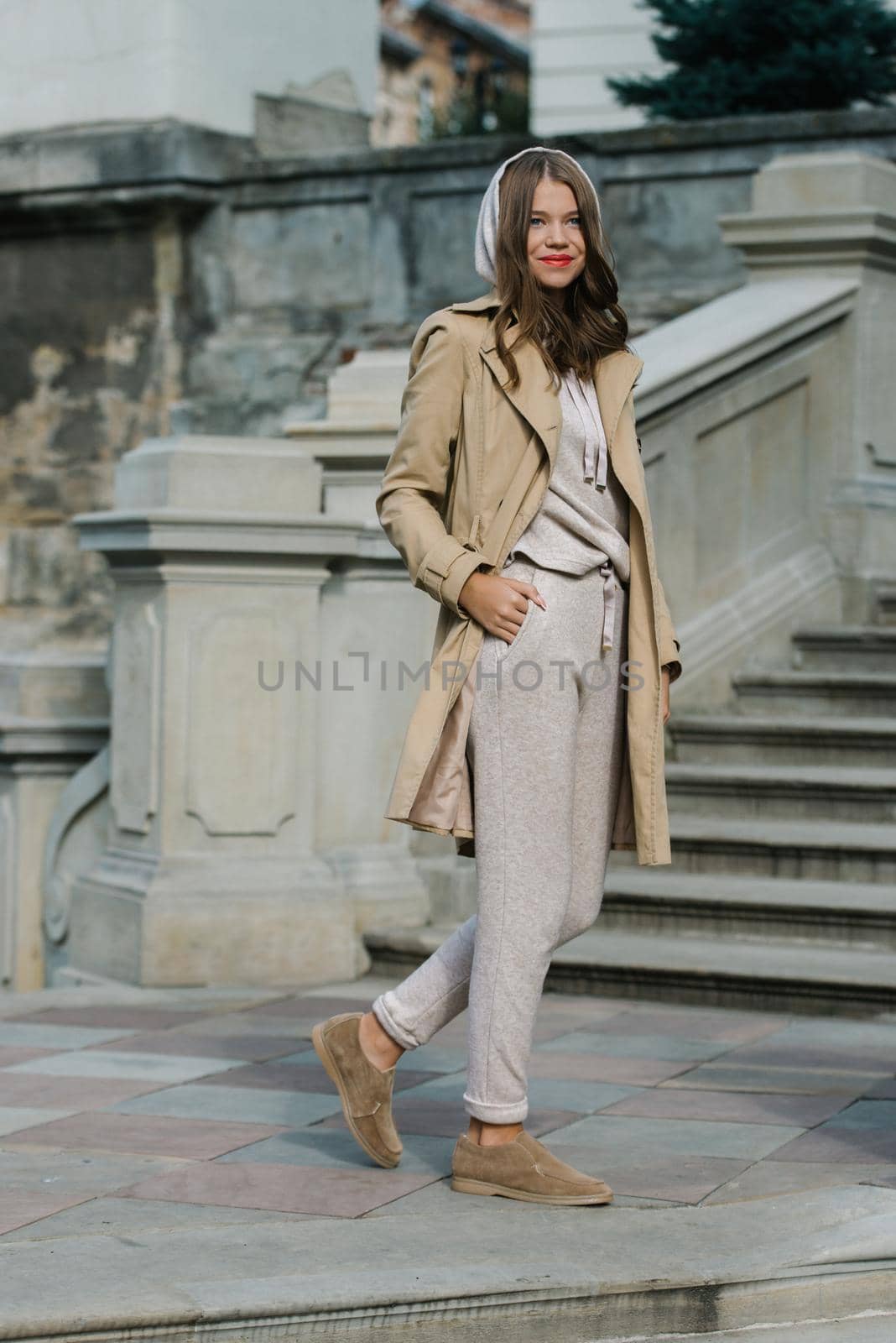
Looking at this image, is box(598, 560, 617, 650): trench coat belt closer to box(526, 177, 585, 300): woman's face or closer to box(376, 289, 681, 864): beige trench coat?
box(376, 289, 681, 864): beige trench coat

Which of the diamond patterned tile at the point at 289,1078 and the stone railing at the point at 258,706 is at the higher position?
the stone railing at the point at 258,706

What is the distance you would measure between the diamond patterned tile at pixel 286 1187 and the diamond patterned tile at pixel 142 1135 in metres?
0.17

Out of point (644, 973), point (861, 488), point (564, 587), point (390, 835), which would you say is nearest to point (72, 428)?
point (861, 488)

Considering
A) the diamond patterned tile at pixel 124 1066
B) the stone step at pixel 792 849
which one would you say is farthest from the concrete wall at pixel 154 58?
the diamond patterned tile at pixel 124 1066

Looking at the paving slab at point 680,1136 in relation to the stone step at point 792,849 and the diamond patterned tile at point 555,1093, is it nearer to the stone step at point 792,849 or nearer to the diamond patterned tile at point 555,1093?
the diamond patterned tile at point 555,1093

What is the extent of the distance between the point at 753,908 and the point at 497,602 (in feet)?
9.19

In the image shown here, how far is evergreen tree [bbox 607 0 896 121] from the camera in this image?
14.1 metres

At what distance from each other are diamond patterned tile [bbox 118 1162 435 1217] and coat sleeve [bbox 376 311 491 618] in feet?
3.53

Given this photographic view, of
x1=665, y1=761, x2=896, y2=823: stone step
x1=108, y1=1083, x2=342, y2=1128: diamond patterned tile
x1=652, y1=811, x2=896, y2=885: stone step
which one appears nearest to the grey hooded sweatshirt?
x1=108, y1=1083, x2=342, y2=1128: diamond patterned tile

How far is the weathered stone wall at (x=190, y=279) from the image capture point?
40.5 ft

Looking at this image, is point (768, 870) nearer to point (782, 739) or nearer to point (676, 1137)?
point (782, 739)

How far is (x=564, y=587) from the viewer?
4.00 m

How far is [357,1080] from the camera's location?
4.18 m

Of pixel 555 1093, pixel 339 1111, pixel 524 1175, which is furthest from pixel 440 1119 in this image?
pixel 524 1175
